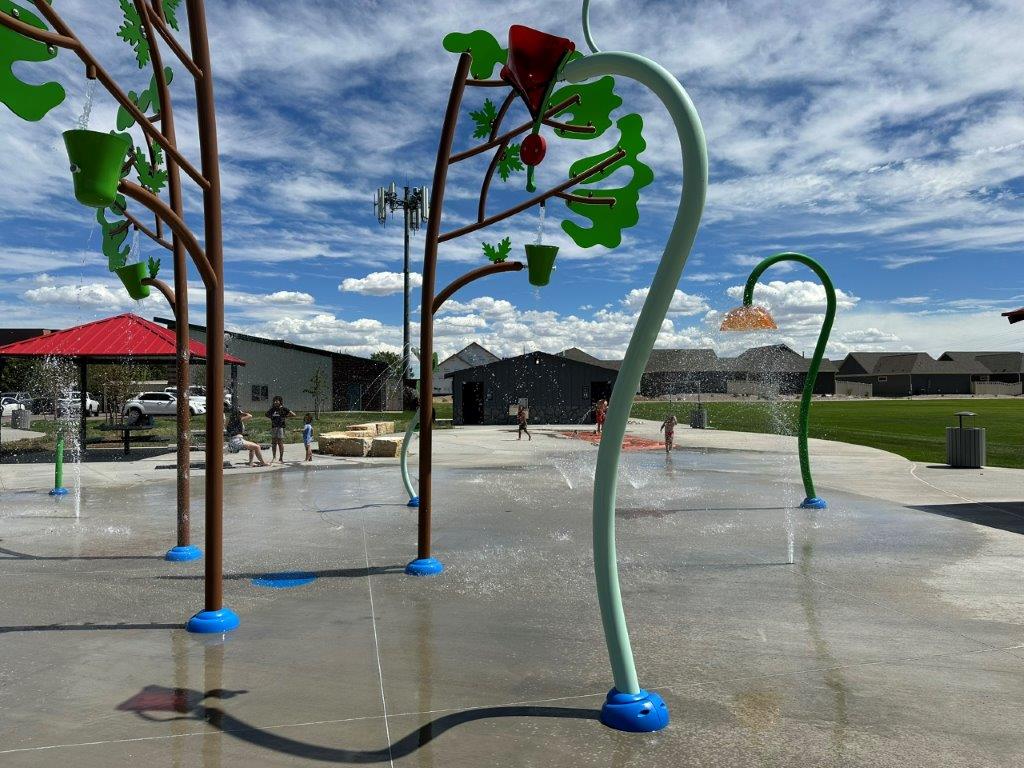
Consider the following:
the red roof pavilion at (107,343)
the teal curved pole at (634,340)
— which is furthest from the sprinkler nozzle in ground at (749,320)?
the red roof pavilion at (107,343)

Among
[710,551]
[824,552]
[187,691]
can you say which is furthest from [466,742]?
[824,552]

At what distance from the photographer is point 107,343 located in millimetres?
19922

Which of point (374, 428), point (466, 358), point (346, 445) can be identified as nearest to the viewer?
point (346, 445)

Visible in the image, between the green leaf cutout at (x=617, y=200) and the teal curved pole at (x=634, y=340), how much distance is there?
332cm

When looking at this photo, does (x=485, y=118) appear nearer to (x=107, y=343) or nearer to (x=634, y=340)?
(x=634, y=340)

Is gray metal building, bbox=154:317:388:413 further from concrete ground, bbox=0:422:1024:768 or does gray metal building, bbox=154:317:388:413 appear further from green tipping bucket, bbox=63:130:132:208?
green tipping bucket, bbox=63:130:132:208

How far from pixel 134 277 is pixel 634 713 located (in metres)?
6.47

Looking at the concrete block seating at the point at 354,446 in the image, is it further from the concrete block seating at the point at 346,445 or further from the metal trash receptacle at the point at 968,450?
the metal trash receptacle at the point at 968,450

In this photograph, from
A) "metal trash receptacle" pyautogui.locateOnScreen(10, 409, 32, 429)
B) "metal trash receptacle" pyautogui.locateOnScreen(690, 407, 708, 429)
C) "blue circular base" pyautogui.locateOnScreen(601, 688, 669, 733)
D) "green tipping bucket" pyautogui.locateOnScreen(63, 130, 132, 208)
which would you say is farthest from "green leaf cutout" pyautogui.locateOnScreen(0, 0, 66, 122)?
"metal trash receptacle" pyautogui.locateOnScreen(10, 409, 32, 429)

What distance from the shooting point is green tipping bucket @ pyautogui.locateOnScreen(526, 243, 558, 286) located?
6934 millimetres

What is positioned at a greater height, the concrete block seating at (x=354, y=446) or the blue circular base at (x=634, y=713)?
the concrete block seating at (x=354, y=446)

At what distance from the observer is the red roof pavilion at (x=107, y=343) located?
19.3 metres

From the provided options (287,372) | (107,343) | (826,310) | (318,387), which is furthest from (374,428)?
(287,372)

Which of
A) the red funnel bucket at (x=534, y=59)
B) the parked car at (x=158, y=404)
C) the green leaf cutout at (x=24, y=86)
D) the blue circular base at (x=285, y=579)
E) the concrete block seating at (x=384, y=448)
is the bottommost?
the blue circular base at (x=285, y=579)
